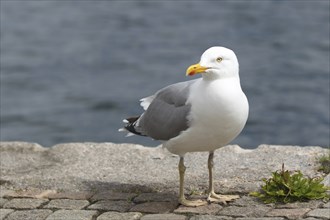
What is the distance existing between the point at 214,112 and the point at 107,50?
10.4 metres

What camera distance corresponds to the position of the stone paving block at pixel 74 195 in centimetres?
679

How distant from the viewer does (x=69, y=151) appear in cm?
802

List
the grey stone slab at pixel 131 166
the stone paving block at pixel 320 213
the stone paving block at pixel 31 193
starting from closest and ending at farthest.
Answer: the stone paving block at pixel 320 213, the stone paving block at pixel 31 193, the grey stone slab at pixel 131 166

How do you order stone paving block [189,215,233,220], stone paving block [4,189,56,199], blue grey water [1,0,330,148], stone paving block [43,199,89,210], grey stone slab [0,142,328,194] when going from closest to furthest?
stone paving block [189,215,233,220]
stone paving block [43,199,89,210]
stone paving block [4,189,56,199]
grey stone slab [0,142,328,194]
blue grey water [1,0,330,148]

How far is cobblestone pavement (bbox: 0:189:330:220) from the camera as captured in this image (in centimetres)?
618

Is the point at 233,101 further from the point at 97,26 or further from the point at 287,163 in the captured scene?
the point at 97,26

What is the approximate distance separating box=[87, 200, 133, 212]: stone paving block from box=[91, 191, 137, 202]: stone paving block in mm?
67

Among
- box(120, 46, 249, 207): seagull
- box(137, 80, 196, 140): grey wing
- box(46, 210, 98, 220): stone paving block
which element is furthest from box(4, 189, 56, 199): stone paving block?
box(120, 46, 249, 207): seagull

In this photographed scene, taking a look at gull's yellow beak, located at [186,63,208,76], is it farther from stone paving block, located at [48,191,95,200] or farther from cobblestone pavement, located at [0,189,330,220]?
stone paving block, located at [48,191,95,200]

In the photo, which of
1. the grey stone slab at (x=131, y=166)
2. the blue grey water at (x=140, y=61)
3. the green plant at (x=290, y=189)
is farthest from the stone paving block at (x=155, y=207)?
the blue grey water at (x=140, y=61)

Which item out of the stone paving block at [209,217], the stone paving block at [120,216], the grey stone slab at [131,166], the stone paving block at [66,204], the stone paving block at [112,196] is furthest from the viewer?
the grey stone slab at [131,166]

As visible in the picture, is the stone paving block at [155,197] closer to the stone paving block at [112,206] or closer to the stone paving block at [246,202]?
the stone paving block at [112,206]

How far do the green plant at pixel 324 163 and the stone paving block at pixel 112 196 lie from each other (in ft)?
4.58

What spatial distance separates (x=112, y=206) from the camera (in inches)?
258
